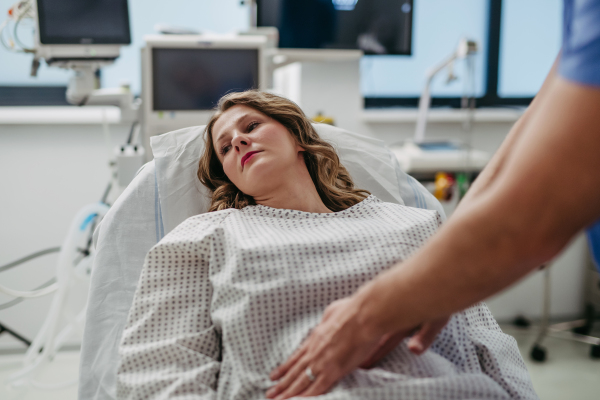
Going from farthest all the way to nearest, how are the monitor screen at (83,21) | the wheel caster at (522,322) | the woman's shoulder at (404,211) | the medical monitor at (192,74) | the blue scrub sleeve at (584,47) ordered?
the wheel caster at (522,322) < the medical monitor at (192,74) < the monitor screen at (83,21) < the woman's shoulder at (404,211) < the blue scrub sleeve at (584,47)

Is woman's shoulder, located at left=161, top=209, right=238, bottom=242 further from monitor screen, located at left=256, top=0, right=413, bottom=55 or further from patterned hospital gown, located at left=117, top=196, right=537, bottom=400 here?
monitor screen, located at left=256, top=0, right=413, bottom=55

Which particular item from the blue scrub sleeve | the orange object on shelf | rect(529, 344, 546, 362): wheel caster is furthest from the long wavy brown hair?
rect(529, 344, 546, 362): wheel caster

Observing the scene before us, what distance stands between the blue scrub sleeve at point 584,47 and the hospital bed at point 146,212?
99cm

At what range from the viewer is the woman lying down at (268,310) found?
91cm

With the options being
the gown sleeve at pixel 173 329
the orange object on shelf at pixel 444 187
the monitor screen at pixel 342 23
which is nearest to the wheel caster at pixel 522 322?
the orange object on shelf at pixel 444 187

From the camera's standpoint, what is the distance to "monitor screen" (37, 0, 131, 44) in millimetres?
1877

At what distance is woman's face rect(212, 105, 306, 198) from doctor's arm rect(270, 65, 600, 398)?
57 centimetres

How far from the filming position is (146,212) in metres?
1.35

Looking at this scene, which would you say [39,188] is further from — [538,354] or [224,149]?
[538,354]

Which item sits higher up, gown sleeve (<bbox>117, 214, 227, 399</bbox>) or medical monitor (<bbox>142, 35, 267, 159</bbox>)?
medical monitor (<bbox>142, 35, 267, 159</bbox>)

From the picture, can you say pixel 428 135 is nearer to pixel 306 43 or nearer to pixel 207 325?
pixel 306 43

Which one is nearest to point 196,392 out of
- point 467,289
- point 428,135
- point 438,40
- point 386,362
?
point 386,362

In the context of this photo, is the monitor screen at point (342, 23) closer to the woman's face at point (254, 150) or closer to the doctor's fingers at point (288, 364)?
the woman's face at point (254, 150)

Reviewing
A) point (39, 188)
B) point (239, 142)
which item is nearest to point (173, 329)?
point (239, 142)
